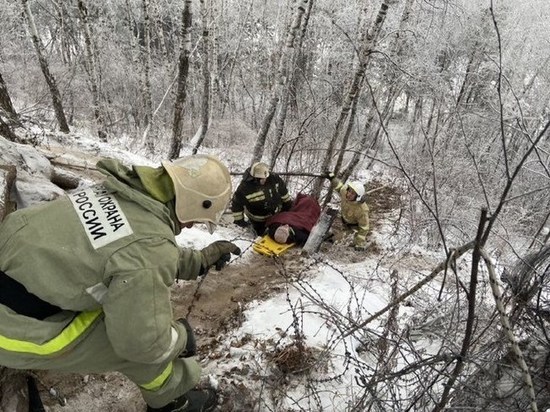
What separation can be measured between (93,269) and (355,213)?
483 cm

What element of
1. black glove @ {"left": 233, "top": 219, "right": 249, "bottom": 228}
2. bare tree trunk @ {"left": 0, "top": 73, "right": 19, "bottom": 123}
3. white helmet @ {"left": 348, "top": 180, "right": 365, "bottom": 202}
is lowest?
black glove @ {"left": 233, "top": 219, "right": 249, "bottom": 228}

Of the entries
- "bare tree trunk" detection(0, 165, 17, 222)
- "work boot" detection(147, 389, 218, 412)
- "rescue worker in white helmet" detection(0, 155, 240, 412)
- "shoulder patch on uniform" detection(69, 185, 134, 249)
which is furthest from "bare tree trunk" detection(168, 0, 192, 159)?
"work boot" detection(147, 389, 218, 412)

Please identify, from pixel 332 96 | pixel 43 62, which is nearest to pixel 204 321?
pixel 43 62

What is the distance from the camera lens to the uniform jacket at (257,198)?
566 cm

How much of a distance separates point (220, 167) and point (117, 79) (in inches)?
572

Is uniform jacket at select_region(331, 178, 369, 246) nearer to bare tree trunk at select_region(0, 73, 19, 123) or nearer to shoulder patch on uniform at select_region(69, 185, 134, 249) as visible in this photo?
shoulder patch on uniform at select_region(69, 185, 134, 249)

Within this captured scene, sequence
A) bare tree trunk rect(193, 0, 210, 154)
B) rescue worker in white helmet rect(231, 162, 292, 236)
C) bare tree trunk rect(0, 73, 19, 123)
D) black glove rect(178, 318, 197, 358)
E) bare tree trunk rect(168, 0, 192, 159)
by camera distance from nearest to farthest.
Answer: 1. black glove rect(178, 318, 197, 358)
2. bare tree trunk rect(0, 73, 19, 123)
3. rescue worker in white helmet rect(231, 162, 292, 236)
4. bare tree trunk rect(168, 0, 192, 159)
5. bare tree trunk rect(193, 0, 210, 154)

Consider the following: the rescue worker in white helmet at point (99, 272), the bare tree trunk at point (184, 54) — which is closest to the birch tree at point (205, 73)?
the bare tree trunk at point (184, 54)

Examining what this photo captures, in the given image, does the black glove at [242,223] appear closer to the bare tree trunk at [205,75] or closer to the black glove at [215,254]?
the black glove at [215,254]

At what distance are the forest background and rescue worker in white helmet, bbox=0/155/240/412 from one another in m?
1.29

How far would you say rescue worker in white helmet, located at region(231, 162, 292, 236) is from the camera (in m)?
5.66

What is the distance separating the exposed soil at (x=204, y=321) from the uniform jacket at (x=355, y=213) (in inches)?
11.6

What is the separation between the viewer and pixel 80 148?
7.84m

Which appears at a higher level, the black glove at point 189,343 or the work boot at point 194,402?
the black glove at point 189,343
